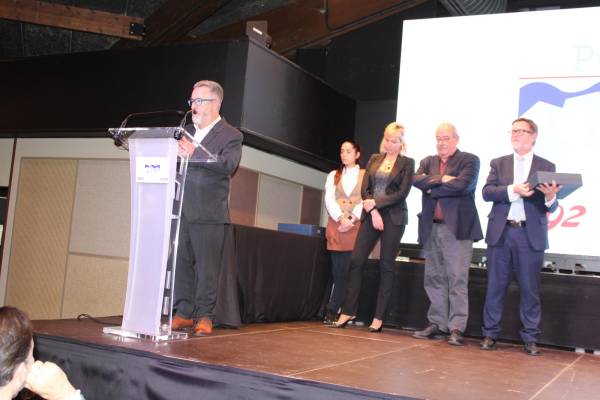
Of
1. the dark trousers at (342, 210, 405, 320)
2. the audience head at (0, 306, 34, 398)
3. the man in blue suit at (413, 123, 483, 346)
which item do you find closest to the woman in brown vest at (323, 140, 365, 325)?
the dark trousers at (342, 210, 405, 320)

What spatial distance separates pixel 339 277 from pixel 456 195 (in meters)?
1.23

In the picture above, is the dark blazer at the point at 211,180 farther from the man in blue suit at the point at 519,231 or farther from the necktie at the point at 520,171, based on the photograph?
the necktie at the point at 520,171

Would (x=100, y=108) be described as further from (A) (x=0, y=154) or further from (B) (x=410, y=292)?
(B) (x=410, y=292)

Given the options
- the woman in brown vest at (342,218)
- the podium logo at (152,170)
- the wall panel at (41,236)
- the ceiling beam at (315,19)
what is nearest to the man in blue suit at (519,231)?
the woman in brown vest at (342,218)

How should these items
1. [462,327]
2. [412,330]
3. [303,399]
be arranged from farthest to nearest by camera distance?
[412,330]
[462,327]
[303,399]

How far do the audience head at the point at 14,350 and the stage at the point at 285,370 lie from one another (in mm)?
1096

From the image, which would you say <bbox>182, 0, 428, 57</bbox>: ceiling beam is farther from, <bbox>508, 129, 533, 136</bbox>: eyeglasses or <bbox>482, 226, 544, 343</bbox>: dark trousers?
<bbox>482, 226, 544, 343</bbox>: dark trousers

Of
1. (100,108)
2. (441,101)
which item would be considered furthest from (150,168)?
(100,108)

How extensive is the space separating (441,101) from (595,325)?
2.12 meters

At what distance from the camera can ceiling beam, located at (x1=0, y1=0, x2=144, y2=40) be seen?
6.99 m

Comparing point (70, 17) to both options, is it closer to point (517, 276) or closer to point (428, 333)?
point (428, 333)

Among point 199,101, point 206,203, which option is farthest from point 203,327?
point 199,101

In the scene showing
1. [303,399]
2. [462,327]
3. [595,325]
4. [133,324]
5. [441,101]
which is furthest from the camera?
[441,101]

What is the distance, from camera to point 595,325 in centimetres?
431
